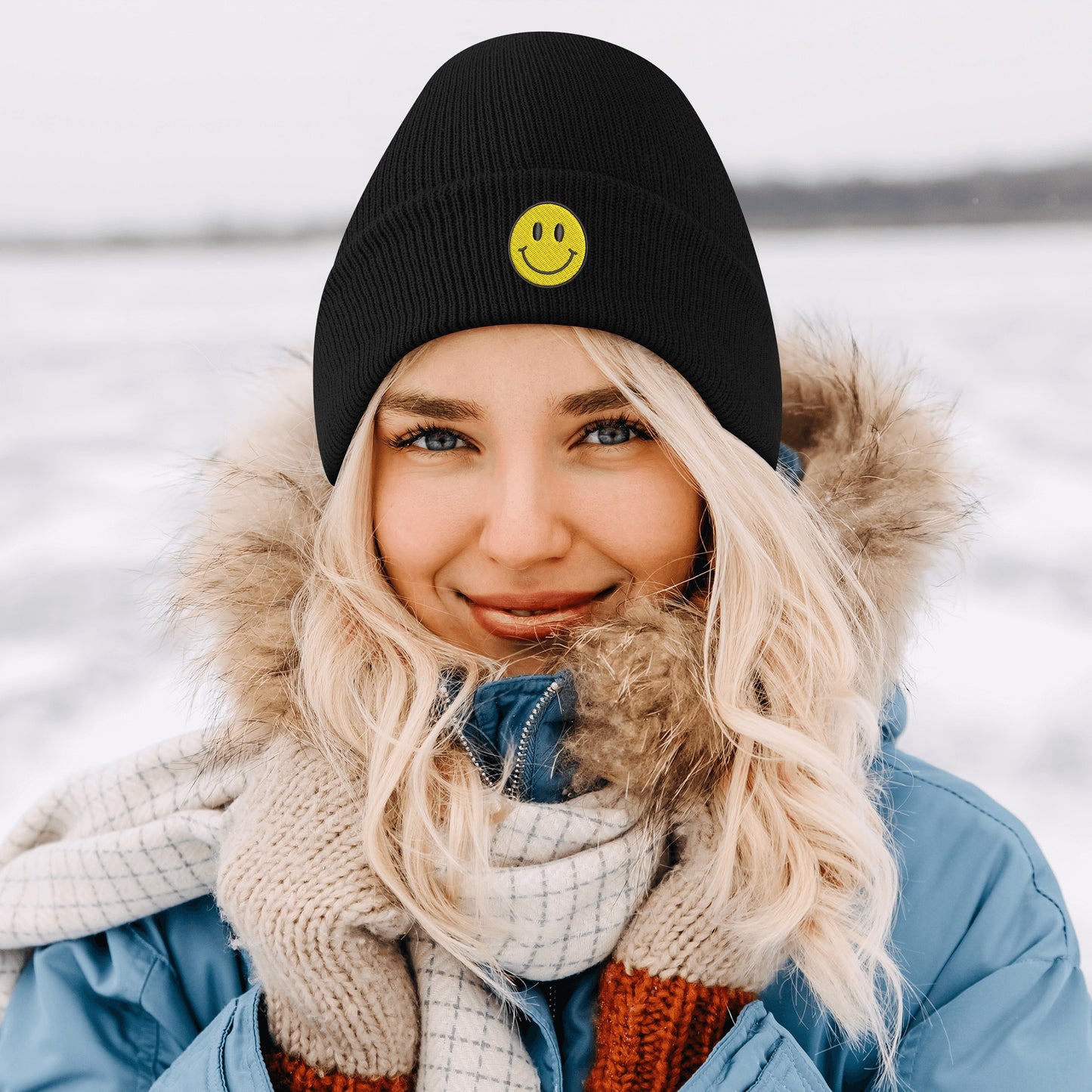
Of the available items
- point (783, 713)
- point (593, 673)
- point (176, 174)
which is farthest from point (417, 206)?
point (176, 174)

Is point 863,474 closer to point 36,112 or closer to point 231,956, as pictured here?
point 231,956

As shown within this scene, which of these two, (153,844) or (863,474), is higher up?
(863,474)

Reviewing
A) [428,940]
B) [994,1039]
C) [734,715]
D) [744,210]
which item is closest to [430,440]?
[734,715]

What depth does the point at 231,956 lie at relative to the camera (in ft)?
3.49

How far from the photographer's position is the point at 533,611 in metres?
0.99

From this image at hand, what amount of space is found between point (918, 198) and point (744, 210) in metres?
0.50

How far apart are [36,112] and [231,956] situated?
2892mm

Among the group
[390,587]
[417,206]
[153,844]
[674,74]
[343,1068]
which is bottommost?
[343,1068]

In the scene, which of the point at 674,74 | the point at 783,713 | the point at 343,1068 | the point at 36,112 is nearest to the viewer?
the point at 343,1068

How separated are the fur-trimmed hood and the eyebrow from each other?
0.24 m

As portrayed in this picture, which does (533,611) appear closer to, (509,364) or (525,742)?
(525,742)

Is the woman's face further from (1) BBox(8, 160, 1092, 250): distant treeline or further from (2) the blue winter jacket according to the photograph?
(1) BBox(8, 160, 1092, 250): distant treeline

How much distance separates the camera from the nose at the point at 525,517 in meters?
0.88

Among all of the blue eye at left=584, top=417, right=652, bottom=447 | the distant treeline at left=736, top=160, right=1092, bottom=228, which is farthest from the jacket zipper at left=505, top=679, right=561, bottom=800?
the distant treeline at left=736, top=160, right=1092, bottom=228
